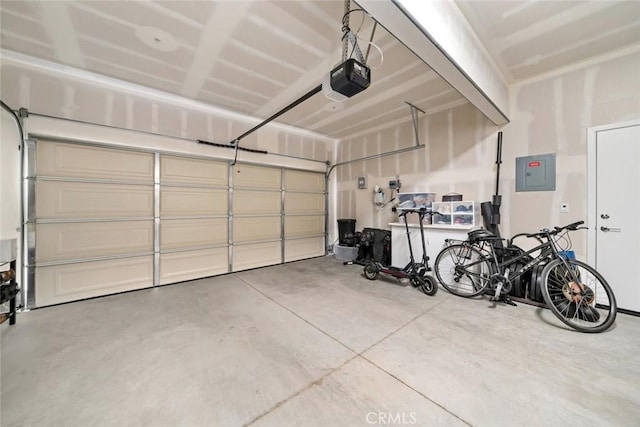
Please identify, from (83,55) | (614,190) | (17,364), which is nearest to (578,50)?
(614,190)

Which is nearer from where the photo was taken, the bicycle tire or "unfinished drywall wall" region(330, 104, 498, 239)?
the bicycle tire

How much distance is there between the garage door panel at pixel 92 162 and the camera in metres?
2.91

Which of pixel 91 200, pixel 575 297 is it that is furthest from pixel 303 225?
pixel 575 297

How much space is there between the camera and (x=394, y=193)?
4852 millimetres

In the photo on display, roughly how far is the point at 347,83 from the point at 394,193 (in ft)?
11.3

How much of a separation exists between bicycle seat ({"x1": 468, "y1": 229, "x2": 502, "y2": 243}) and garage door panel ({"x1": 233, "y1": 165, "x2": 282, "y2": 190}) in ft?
12.4

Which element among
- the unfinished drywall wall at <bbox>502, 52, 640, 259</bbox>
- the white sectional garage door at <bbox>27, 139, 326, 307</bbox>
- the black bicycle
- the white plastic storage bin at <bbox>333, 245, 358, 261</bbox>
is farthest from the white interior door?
the white sectional garage door at <bbox>27, 139, 326, 307</bbox>

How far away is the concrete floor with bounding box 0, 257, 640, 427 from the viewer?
1.35 meters

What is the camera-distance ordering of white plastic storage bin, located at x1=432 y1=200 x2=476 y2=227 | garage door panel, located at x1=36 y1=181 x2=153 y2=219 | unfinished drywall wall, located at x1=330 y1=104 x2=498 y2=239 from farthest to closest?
unfinished drywall wall, located at x1=330 y1=104 x2=498 y2=239 < white plastic storage bin, located at x1=432 y1=200 x2=476 y2=227 < garage door panel, located at x1=36 y1=181 x2=153 y2=219

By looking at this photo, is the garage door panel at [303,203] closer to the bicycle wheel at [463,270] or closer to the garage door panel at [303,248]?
the garage door panel at [303,248]

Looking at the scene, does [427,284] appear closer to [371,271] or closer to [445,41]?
[371,271]

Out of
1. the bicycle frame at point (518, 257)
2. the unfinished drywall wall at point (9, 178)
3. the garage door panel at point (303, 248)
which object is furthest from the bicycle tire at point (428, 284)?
the unfinished drywall wall at point (9, 178)

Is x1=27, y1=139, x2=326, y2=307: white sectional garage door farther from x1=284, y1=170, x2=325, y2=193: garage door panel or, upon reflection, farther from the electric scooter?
the electric scooter

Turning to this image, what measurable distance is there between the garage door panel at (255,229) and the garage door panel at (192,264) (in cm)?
41
